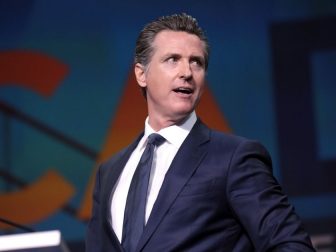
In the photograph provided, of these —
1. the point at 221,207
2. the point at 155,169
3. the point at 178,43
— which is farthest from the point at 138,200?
the point at 178,43

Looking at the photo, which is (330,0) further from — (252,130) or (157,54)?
(157,54)

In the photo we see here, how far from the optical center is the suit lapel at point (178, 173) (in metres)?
1.86

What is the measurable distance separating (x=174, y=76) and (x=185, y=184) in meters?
0.31

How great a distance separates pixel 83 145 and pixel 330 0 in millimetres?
1282

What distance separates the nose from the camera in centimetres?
202

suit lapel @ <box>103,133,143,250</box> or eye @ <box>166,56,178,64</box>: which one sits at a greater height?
eye @ <box>166,56,178,64</box>

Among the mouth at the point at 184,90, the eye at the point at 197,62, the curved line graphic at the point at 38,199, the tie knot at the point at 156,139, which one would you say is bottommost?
the curved line graphic at the point at 38,199

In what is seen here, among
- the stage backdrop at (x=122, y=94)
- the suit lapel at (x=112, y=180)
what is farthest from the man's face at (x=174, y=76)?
the stage backdrop at (x=122, y=94)

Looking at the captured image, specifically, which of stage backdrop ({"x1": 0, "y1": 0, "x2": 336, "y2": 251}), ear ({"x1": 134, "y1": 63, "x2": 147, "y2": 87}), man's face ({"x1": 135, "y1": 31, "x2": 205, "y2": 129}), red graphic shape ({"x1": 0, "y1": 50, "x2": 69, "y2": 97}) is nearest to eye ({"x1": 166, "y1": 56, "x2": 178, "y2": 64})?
man's face ({"x1": 135, "y1": 31, "x2": 205, "y2": 129})

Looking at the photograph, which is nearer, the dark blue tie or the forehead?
the dark blue tie

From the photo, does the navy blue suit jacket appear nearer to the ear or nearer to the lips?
the lips

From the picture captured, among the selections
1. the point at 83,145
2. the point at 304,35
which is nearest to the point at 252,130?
the point at 304,35

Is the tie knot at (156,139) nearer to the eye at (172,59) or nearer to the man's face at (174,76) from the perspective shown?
the man's face at (174,76)

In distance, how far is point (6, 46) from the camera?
353cm
